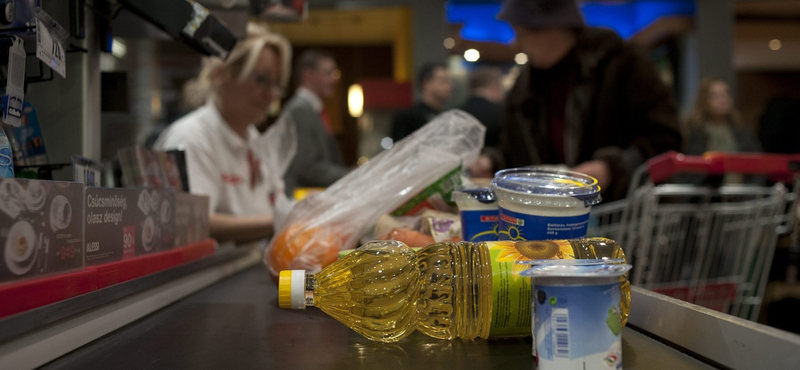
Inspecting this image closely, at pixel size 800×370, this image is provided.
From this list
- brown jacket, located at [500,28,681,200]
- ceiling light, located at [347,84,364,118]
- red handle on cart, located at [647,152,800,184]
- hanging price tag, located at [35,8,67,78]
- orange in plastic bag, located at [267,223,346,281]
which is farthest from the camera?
ceiling light, located at [347,84,364,118]

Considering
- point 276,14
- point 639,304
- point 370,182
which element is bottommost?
point 639,304

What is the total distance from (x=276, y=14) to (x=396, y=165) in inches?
27.9

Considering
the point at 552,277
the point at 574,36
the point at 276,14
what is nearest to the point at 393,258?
the point at 552,277

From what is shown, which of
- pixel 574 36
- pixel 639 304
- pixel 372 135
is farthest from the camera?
pixel 372 135

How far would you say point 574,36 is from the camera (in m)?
2.36

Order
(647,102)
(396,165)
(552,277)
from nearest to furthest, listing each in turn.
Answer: (552,277) < (396,165) < (647,102)

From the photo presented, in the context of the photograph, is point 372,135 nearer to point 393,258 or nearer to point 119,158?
point 119,158

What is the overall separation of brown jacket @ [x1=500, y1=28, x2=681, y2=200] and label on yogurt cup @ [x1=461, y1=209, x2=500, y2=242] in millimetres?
1089

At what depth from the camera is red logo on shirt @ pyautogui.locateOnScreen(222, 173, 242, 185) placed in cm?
239

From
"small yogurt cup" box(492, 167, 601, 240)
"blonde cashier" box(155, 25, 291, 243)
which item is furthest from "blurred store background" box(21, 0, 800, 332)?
"small yogurt cup" box(492, 167, 601, 240)

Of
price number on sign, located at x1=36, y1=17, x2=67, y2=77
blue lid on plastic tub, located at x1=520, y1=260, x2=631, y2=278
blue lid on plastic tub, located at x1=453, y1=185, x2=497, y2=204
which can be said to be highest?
price number on sign, located at x1=36, y1=17, x2=67, y2=77

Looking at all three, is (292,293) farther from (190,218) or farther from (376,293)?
(190,218)

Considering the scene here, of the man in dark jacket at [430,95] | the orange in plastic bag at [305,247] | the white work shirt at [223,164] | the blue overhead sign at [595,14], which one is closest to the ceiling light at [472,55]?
the blue overhead sign at [595,14]

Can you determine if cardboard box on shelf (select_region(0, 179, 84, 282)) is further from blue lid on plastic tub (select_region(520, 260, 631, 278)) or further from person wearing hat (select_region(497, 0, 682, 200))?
person wearing hat (select_region(497, 0, 682, 200))
